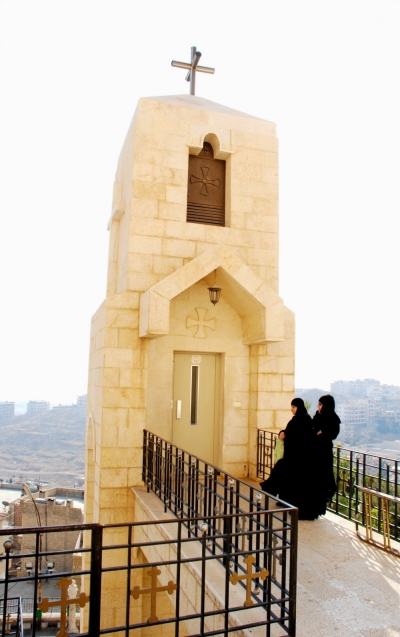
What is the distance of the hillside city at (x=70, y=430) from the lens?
74375mm

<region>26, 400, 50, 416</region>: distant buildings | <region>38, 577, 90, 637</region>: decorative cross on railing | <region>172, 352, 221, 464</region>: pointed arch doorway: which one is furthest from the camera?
<region>26, 400, 50, 416</region>: distant buildings

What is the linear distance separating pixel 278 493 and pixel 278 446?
824mm

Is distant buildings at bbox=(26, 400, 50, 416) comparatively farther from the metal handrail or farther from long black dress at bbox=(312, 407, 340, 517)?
the metal handrail

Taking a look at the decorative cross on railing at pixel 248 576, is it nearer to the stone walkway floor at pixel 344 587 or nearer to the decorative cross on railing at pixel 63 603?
the stone walkway floor at pixel 344 587

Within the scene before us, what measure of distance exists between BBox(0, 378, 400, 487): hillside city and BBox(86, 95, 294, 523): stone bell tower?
2375 inches

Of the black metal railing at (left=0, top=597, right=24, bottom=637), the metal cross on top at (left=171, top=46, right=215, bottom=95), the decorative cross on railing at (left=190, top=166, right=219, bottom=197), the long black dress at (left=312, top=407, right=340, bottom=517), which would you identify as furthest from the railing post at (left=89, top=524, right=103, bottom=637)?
the metal cross on top at (left=171, top=46, right=215, bottom=95)

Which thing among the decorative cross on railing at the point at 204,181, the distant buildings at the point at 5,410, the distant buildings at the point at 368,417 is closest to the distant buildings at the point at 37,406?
the distant buildings at the point at 5,410

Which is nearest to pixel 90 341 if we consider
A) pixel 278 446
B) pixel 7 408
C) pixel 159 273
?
pixel 159 273

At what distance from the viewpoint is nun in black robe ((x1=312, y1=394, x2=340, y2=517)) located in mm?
6441

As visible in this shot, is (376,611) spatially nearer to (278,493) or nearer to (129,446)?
(278,493)

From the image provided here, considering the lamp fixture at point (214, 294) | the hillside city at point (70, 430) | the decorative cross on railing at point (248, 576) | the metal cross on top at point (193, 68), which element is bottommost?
the hillside city at point (70, 430)

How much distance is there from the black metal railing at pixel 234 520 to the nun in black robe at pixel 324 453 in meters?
0.61

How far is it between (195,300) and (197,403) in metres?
1.89

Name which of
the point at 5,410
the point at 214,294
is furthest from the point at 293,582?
the point at 5,410
